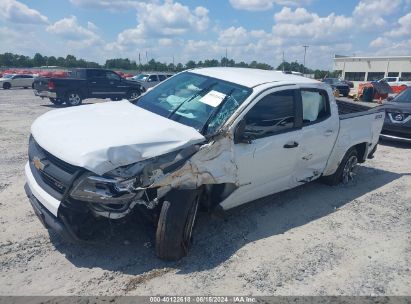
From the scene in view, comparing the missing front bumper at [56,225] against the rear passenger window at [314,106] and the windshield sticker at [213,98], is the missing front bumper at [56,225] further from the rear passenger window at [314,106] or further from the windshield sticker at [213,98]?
the rear passenger window at [314,106]

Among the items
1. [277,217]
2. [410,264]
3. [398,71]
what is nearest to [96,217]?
[277,217]

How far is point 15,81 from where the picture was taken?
30266 millimetres

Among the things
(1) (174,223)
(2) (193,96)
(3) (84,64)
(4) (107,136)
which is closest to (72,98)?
(2) (193,96)

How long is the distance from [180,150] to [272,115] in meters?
1.50

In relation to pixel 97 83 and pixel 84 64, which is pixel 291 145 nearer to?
pixel 97 83

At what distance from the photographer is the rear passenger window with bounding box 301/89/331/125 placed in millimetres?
5023

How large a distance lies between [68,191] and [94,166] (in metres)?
0.37

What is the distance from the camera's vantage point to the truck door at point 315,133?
4.99 metres

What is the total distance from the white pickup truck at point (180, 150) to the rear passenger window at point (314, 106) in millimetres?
15

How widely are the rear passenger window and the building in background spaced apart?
69895 mm

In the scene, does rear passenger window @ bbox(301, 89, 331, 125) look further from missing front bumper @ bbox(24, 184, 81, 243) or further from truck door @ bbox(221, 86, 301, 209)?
missing front bumper @ bbox(24, 184, 81, 243)

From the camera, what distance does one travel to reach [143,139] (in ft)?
11.2

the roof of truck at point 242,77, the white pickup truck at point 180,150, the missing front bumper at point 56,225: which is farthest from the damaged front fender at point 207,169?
the roof of truck at point 242,77

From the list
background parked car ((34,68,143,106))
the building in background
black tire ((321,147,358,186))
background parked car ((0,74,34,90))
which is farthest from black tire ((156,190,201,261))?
the building in background
